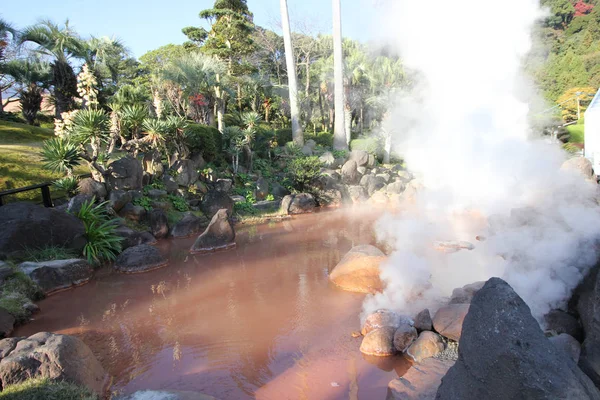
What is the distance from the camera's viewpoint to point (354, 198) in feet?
53.3

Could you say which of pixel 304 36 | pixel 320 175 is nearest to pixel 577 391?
pixel 320 175

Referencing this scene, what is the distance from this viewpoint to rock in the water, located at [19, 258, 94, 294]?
6.94 metres

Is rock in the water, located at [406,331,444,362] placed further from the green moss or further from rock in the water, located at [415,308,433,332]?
the green moss

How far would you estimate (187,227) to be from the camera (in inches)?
436

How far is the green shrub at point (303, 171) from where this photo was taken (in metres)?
15.5

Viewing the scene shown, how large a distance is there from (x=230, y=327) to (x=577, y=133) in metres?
24.6

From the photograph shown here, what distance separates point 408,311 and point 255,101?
2100cm

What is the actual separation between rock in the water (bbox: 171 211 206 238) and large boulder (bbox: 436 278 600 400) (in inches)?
372

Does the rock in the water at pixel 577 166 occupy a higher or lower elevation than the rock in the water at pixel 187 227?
higher

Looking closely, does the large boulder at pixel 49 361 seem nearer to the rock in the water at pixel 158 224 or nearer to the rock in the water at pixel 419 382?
the rock in the water at pixel 419 382

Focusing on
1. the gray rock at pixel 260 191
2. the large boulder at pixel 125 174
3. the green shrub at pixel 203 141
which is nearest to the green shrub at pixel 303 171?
the gray rock at pixel 260 191

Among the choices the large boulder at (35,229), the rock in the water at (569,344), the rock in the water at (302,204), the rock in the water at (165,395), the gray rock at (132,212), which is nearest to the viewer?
the rock in the water at (569,344)

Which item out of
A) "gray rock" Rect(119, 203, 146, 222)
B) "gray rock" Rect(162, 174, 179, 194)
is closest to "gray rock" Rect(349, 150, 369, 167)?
"gray rock" Rect(162, 174, 179, 194)

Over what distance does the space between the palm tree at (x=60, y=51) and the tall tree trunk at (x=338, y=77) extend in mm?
12457
